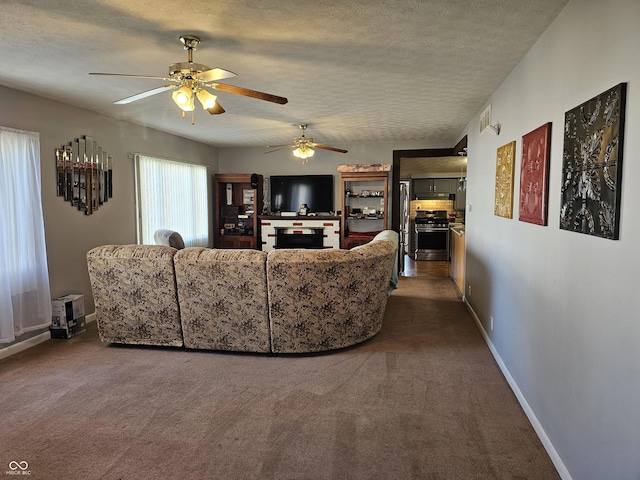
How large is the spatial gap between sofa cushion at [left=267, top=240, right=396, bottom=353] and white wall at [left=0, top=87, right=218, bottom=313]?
8.35 ft

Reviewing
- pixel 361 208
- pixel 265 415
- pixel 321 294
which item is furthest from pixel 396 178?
pixel 265 415

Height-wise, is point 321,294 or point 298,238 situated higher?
point 298,238

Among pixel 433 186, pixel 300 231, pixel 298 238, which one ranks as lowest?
pixel 298 238

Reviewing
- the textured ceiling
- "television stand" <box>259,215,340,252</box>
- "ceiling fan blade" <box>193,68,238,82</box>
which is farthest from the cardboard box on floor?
"television stand" <box>259,215,340,252</box>

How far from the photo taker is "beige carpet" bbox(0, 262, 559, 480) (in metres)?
2.27

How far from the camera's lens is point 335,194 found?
8.13m

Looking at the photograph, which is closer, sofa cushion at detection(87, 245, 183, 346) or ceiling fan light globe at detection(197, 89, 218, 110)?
ceiling fan light globe at detection(197, 89, 218, 110)

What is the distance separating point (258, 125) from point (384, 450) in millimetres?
4649

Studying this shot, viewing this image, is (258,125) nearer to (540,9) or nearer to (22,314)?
(22,314)

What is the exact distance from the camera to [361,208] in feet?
26.7

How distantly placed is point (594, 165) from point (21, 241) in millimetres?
4579

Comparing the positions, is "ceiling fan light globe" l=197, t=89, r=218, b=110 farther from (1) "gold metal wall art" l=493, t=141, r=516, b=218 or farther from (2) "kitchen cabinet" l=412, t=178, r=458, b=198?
(2) "kitchen cabinet" l=412, t=178, r=458, b=198

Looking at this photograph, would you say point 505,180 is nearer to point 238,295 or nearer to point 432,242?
point 238,295

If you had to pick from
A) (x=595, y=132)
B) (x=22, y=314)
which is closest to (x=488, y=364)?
(x=595, y=132)
